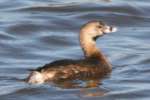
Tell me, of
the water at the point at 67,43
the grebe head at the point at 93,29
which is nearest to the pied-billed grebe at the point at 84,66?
the grebe head at the point at 93,29

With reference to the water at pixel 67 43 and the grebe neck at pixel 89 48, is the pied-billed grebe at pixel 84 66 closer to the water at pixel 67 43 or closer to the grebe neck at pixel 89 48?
the grebe neck at pixel 89 48

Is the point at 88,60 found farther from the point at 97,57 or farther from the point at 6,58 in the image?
the point at 6,58

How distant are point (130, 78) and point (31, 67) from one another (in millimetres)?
1807

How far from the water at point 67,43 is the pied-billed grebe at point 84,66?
0.61 feet

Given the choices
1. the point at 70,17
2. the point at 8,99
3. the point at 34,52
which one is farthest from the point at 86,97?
the point at 70,17

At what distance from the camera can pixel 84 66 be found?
1536 centimetres

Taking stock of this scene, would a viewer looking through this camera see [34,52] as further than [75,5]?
No

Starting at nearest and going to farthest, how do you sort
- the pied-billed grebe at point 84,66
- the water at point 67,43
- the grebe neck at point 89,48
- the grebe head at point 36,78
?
the water at point 67,43
the grebe head at point 36,78
the pied-billed grebe at point 84,66
the grebe neck at point 89,48

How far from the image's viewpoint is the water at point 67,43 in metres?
14.6

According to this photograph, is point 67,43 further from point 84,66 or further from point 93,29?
point 84,66

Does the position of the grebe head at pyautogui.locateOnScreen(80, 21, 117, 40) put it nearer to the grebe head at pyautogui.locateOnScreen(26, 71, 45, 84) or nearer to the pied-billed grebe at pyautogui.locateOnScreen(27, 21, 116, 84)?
the pied-billed grebe at pyautogui.locateOnScreen(27, 21, 116, 84)

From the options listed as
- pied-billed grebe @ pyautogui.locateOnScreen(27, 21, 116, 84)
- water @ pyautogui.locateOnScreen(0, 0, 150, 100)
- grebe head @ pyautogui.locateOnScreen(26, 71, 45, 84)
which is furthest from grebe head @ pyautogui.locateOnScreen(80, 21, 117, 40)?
grebe head @ pyautogui.locateOnScreen(26, 71, 45, 84)

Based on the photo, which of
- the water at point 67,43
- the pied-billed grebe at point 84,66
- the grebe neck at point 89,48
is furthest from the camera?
the grebe neck at point 89,48

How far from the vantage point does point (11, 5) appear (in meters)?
21.5
